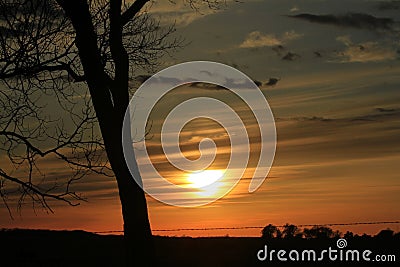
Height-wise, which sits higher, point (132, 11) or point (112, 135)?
point (132, 11)

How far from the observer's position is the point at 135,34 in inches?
653

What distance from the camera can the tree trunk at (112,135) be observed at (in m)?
14.6

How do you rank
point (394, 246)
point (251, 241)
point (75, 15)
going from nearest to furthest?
point (75, 15) → point (394, 246) → point (251, 241)

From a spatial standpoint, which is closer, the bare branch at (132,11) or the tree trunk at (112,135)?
the tree trunk at (112,135)

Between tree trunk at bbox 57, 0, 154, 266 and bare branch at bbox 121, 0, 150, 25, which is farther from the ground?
bare branch at bbox 121, 0, 150, 25

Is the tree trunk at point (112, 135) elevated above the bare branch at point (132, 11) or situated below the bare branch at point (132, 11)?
below

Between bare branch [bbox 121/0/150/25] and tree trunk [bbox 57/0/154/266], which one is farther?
bare branch [bbox 121/0/150/25]

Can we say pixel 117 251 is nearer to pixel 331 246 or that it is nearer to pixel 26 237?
pixel 26 237

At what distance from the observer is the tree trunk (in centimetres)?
1455

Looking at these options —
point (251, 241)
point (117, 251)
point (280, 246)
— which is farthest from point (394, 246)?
point (117, 251)

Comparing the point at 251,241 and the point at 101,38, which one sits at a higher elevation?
the point at 101,38

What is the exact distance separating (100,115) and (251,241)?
366 inches

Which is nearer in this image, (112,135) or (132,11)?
(112,135)

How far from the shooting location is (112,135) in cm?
1464
